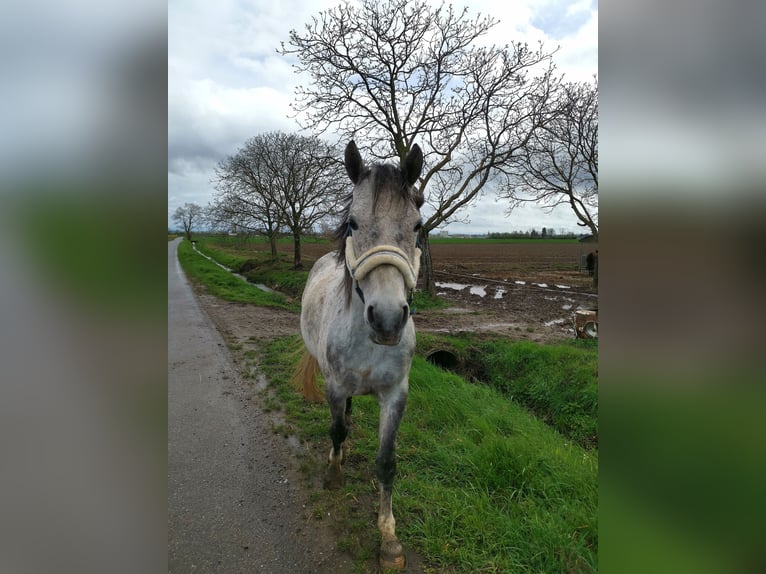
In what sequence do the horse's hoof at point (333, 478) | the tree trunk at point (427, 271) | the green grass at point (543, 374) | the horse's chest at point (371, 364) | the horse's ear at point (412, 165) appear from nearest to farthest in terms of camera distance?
the horse's ear at point (412, 165) → the horse's chest at point (371, 364) → the horse's hoof at point (333, 478) → the green grass at point (543, 374) → the tree trunk at point (427, 271)

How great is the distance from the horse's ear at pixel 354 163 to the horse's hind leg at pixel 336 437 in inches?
68.4

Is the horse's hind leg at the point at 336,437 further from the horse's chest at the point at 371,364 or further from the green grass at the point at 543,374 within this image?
the green grass at the point at 543,374

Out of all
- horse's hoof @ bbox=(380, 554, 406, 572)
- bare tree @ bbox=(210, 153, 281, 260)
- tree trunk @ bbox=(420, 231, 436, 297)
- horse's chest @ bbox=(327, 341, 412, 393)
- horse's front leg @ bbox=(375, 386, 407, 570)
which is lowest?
horse's hoof @ bbox=(380, 554, 406, 572)

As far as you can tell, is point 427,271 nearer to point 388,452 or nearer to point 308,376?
point 308,376

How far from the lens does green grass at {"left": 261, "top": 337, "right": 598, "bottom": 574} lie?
7.80 ft

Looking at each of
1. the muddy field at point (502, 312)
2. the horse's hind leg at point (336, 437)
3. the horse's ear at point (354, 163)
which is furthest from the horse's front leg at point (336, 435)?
the muddy field at point (502, 312)

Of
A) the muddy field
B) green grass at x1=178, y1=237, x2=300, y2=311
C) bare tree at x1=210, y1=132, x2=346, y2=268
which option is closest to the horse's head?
the muddy field

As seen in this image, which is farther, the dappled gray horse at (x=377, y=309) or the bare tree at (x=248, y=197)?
the bare tree at (x=248, y=197)

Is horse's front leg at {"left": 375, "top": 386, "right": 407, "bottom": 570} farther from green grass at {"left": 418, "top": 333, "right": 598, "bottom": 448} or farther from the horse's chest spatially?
green grass at {"left": 418, "top": 333, "right": 598, "bottom": 448}

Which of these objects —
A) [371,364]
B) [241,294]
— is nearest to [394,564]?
[371,364]

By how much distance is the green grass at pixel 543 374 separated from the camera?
4953 millimetres

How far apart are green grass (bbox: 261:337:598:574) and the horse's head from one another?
172cm
